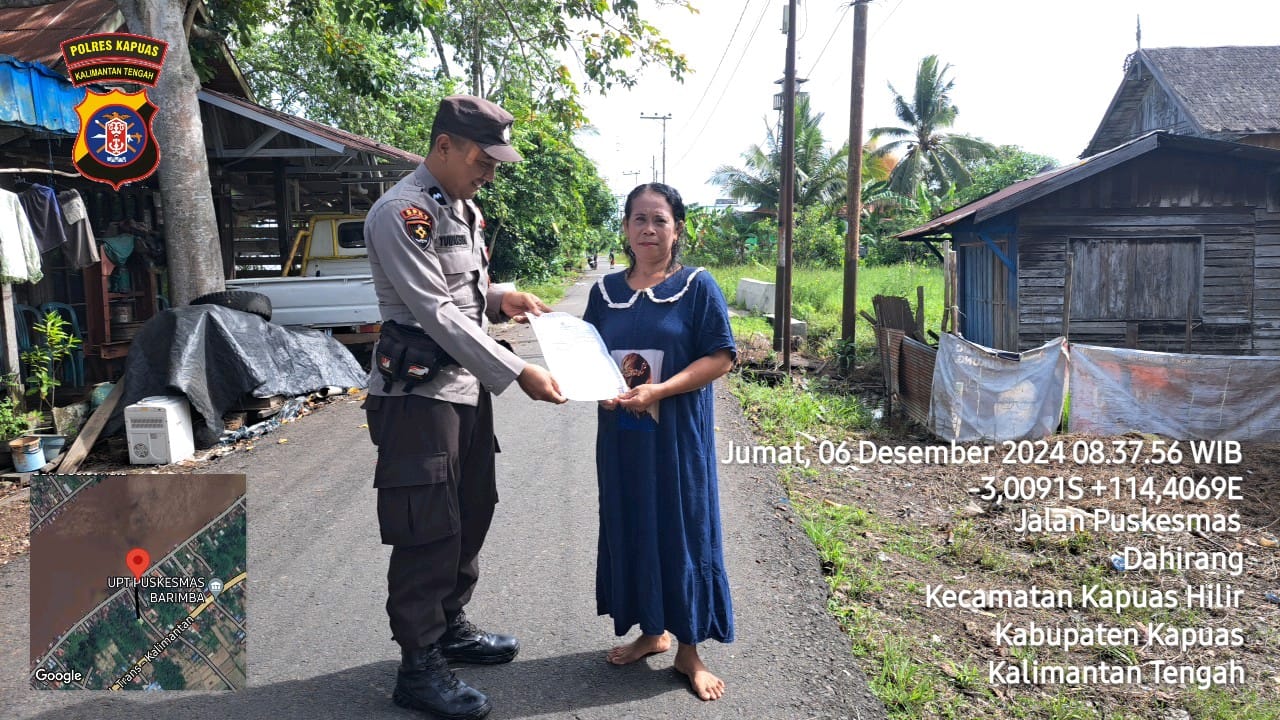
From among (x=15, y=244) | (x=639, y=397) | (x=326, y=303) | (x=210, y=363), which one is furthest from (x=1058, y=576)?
(x=326, y=303)

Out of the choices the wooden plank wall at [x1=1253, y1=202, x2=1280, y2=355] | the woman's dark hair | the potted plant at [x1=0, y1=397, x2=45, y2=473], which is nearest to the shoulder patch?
the woman's dark hair

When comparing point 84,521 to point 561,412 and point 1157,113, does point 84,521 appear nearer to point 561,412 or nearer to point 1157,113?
point 561,412

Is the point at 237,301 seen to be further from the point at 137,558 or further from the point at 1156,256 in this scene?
the point at 1156,256

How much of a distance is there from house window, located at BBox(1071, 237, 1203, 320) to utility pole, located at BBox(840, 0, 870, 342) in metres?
3.21

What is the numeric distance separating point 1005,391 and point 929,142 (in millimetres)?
31819

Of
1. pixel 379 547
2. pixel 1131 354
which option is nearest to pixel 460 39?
pixel 1131 354

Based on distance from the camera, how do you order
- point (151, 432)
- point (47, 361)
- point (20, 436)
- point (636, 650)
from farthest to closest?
point (47, 361), point (20, 436), point (151, 432), point (636, 650)

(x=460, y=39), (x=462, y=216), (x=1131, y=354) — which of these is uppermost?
(x=460, y=39)

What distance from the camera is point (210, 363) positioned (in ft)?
25.7

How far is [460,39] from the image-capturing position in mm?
25797

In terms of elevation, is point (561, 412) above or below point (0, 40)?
below

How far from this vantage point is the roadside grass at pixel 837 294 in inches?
662

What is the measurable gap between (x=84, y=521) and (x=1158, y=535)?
6319 millimetres

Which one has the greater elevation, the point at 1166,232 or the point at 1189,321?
the point at 1166,232
